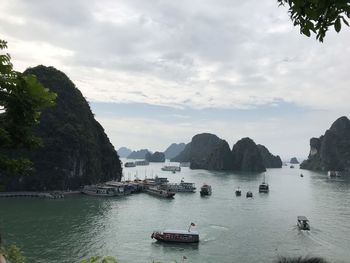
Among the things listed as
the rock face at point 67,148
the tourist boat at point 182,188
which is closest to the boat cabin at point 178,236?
the tourist boat at point 182,188

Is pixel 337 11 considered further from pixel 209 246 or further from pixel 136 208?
pixel 136 208

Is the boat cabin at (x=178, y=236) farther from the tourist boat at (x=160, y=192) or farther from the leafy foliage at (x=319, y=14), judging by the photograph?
the leafy foliage at (x=319, y=14)

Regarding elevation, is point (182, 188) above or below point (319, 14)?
below

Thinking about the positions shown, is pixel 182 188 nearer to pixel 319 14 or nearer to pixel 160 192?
pixel 160 192

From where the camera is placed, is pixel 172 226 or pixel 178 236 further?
pixel 172 226

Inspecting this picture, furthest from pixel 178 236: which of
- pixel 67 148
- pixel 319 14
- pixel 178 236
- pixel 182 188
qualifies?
pixel 67 148

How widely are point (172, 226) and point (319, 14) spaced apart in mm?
66096

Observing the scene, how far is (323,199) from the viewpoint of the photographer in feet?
358

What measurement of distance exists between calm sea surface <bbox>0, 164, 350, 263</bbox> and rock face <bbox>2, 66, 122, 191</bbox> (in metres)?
18.1

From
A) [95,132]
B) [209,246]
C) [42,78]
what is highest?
[42,78]

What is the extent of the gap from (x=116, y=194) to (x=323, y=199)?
195 feet

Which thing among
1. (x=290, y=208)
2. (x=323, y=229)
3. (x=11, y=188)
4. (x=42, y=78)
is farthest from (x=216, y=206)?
(x=42, y=78)

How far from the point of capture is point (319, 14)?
4188 millimetres

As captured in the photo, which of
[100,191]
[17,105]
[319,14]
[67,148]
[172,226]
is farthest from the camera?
[67,148]
